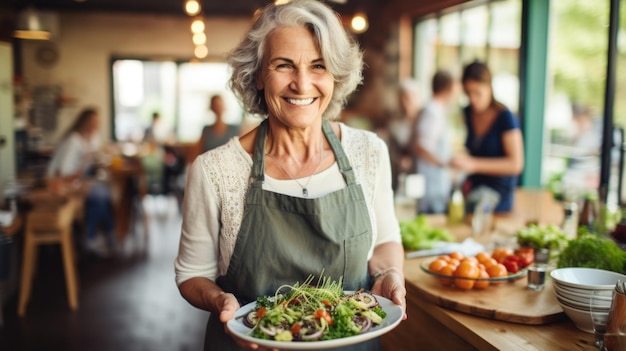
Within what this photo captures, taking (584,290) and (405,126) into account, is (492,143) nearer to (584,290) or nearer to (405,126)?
(405,126)

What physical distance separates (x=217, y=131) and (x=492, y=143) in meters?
3.04

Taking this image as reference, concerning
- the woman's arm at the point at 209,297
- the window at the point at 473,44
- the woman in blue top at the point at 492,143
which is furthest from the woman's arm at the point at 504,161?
the woman's arm at the point at 209,297

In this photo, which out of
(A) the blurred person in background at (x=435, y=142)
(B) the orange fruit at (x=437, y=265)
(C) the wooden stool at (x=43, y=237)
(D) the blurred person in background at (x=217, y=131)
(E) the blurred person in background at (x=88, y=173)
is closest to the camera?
(B) the orange fruit at (x=437, y=265)

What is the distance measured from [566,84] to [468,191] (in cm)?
467

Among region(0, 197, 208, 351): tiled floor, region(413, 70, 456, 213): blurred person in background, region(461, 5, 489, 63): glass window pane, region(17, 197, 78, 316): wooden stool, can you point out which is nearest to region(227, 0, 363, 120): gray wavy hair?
region(0, 197, 208, 351): tiled floor

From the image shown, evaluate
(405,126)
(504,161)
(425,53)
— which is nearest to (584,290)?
(504,161)

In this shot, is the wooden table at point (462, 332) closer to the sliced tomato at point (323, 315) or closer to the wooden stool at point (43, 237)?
the sliced tomato at point (323, 315)

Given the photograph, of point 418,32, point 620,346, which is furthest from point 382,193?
point 418,32

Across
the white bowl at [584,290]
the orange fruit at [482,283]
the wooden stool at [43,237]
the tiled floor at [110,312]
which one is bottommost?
the tiled floor at [110,312]

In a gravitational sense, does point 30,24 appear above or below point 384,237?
above

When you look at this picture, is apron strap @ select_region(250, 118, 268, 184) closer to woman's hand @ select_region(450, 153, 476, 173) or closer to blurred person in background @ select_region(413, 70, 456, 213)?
woman's hand @ select_region(450, 153, 476, 173)

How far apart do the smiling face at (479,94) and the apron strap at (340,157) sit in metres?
2.11

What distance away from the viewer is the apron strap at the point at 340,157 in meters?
1.73

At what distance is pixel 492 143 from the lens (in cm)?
364
